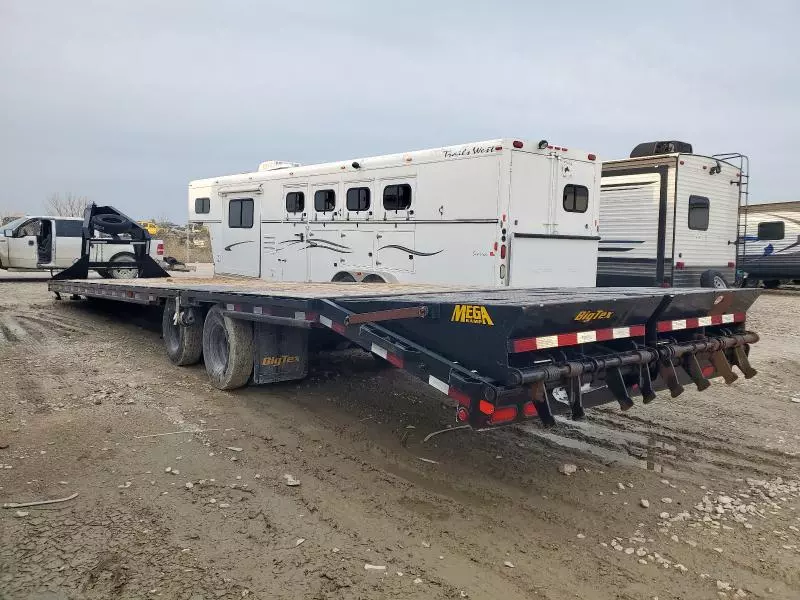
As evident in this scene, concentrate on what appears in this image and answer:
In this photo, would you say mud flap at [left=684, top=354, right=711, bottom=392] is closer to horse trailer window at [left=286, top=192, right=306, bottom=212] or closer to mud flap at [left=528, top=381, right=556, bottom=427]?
mud flap at [left=528, top=381, right=556, bottom=427]

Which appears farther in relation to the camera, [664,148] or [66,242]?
[66,242]

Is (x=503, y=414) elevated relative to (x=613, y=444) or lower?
elevated

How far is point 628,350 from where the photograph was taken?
15.2ft

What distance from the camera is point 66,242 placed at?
18.8m

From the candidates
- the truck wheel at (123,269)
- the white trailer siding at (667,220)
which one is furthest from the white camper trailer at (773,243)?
the truck wheel at (123,269)

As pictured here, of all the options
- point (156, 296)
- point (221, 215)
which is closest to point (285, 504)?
point (156, 296)

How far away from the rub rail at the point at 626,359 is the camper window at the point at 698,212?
27.1 feet

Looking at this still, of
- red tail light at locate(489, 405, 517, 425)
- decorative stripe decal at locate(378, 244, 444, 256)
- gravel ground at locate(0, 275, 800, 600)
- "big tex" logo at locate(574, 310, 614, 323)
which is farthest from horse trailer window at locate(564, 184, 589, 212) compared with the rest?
red tail light at locate(489, 405, 517, 425)

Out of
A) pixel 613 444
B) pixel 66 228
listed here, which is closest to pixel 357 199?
pixel 613 444

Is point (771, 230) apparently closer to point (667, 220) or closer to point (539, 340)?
point (667, 220)

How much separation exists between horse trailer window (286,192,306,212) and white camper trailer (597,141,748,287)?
6278 millimetres

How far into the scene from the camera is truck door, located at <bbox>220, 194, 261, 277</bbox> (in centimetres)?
1312

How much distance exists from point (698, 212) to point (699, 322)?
8999 mm

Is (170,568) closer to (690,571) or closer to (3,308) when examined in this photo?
(690,571)
